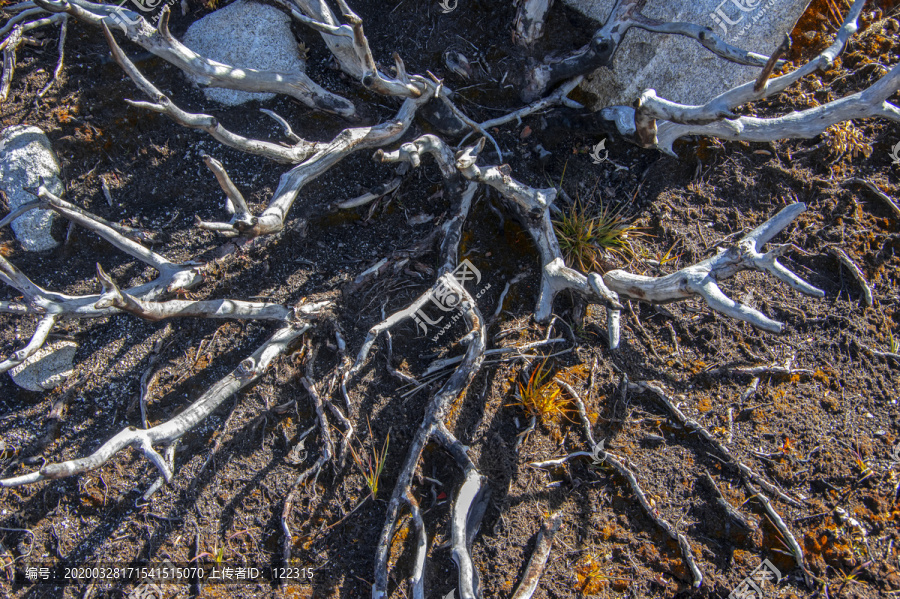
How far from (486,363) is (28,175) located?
2.65 metres

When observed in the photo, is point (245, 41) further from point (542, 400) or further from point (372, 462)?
point (542, 400)

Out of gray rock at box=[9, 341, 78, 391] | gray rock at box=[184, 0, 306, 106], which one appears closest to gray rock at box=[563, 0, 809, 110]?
gray rock at box=[184, 0, 306, 106]

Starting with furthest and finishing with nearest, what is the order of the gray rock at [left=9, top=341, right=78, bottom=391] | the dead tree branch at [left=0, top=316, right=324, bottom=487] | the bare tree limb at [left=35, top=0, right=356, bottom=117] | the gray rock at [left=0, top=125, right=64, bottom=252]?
1. the gray rock at [left=0, top=125, right=64, bottom=252]
2. the gray rock at [left=9, top=341, right=78, bottom=391]
3. the bare tree limb at [left=35, top=0, right=356, bottom=117]
4. the dead tree branch at [left=0, top=316, right=324, bottom=487]

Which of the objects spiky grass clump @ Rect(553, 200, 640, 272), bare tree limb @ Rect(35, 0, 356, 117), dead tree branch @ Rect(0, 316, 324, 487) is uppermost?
spiky grass clump @ Rect(553, 200, 640, 272)

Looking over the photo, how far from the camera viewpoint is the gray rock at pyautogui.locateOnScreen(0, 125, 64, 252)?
2412 mm

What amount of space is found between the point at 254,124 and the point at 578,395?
2277 mm

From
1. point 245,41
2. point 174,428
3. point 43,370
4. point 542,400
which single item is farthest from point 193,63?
point 542,400

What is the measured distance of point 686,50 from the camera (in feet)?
8.54

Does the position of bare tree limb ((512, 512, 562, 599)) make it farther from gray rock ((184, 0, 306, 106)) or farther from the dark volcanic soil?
gray rock ((184, 0, 306, 106))

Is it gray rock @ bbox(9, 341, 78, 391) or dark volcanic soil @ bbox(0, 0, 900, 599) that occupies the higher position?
dark volcanic soil @ bbox(0, 0, 900, 599)

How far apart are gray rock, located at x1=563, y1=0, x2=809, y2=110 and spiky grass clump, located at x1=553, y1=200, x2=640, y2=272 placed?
2.60 feet

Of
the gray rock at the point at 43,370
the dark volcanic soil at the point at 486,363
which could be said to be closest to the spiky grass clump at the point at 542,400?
the dark volcanic soil at the point at 486,363

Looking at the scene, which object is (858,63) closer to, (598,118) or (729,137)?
(729,137)

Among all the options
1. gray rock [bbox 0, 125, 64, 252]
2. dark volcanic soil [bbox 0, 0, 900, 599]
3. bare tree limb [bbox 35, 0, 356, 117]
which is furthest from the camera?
gray rock [bbox 0, 125, 64, 252]
